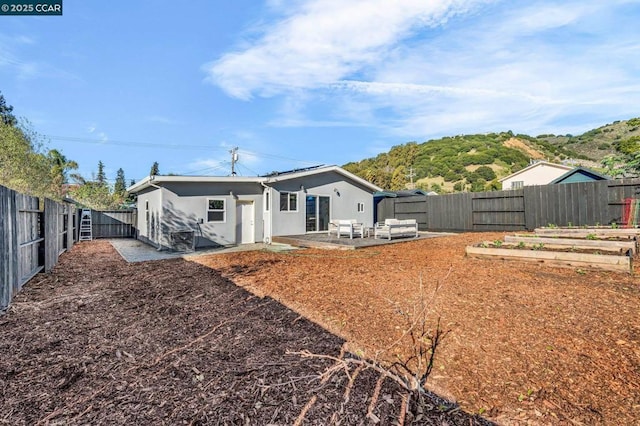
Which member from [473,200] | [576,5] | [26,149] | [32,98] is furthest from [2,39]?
[473,200]

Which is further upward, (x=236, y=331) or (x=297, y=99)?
(x=297, y=99)

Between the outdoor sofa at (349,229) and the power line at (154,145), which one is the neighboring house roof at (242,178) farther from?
the power line at (154,145)

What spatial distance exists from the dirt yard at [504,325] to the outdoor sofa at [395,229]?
5223 millimetres

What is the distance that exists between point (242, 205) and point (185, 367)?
10681 millimetres

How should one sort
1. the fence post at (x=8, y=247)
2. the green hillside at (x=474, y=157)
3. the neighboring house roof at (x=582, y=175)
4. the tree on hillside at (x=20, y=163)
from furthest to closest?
1. the green hillside at (x=474, y=157)
2. the neighboring house roof at (x=582, y=175)
3. the tree on hillside at (x=20, y=163)
4. the fence post at (x=8, y=247)

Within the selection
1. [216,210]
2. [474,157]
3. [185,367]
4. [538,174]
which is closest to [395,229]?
[216,210]

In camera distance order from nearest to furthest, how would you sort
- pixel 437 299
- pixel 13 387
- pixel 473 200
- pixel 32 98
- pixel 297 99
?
pixel 13 387
pixel 437 299
pixel 32 98
pixel 473 200
pixel 297 99

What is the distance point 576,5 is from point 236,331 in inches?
403

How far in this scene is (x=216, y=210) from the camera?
12.3 meters

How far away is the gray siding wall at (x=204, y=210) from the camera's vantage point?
37.2 ft

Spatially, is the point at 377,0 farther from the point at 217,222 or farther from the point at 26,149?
the point at 26,149

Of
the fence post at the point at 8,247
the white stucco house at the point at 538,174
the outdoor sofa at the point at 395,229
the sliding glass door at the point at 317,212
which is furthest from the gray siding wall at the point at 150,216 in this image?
the white stucco house at the point at 538,174

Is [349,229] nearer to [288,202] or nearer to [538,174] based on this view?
[288,202]

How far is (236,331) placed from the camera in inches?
143
